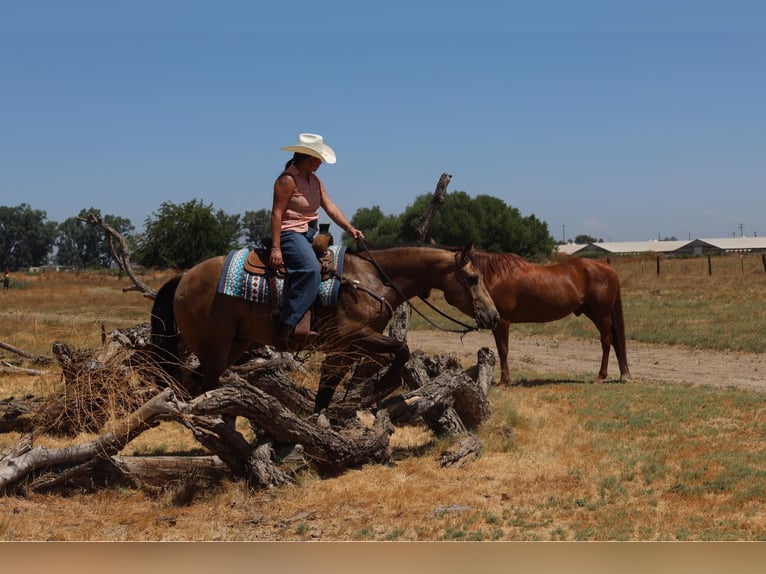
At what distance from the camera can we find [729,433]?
7.72 meters

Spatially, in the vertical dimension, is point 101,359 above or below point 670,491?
above

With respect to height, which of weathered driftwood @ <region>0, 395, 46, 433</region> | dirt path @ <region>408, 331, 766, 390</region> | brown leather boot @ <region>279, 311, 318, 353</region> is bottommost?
dirt path @ <region>408, 331, 766, 390</region>

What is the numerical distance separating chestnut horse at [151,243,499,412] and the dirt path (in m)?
5.64

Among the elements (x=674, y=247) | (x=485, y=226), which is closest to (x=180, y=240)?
(x=485, y=226)

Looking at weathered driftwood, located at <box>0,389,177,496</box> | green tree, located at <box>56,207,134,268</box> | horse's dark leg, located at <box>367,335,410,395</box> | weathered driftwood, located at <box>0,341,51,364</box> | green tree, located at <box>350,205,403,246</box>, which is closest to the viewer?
weathered driftwood, located at <box>0,389,177,496</box>

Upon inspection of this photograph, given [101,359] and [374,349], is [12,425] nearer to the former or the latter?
[101,359]

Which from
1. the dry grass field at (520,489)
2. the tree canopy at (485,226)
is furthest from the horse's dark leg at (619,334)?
the tree canopy at (485,226)

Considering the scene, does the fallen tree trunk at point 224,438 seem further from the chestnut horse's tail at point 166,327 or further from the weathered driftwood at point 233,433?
the chestnut horse's tail at point 166,327

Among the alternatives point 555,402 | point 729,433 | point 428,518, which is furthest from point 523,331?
point 428,518

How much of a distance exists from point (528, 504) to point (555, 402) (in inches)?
174

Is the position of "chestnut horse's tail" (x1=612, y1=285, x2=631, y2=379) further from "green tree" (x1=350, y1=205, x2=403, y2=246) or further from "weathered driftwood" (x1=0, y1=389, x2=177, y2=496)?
"green tree" (x1=350, y1=205, x2=403, y2=246)

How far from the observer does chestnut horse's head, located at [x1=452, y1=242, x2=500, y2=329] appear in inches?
285

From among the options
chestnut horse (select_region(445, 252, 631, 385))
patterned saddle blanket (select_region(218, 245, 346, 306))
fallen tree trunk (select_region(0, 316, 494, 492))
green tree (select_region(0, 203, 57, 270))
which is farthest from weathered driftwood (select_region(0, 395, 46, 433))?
green tree (select_region(0, 203, 57, 270))

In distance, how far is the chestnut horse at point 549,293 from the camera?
1149 centimetres
